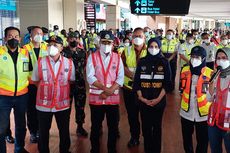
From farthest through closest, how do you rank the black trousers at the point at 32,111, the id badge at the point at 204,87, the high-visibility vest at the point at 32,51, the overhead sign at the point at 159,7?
1. the overhead sign at the point at 159,7
2. the black trousers at the point at 32,111
3. the high-visibility vest at the point at 32,51
4. the id badge at the point at 204,87

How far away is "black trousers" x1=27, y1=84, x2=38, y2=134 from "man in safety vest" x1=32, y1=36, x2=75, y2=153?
59cm

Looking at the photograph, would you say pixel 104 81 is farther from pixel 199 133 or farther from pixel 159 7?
pixel 159 7

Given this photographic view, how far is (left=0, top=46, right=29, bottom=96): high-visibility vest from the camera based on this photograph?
3.24m

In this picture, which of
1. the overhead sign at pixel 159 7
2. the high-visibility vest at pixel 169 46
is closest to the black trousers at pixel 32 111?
the overhead sign at pixel 159 7

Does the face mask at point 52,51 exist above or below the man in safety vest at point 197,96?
above

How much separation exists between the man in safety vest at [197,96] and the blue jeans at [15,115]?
71.7 inches

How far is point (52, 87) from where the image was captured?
3283 millimetres

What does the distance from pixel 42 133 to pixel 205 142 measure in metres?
1.79

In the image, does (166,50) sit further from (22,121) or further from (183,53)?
(22,121)

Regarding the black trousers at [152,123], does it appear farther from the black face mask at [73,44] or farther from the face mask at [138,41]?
the black face mask at [73,44]

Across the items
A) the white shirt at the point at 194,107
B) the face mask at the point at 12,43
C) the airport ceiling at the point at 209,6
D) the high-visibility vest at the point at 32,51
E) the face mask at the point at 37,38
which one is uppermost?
the airport ceiling at the point at 209,6

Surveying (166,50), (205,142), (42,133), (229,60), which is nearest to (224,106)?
(229,60)

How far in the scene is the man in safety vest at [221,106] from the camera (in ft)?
8.43

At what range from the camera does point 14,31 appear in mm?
3385
